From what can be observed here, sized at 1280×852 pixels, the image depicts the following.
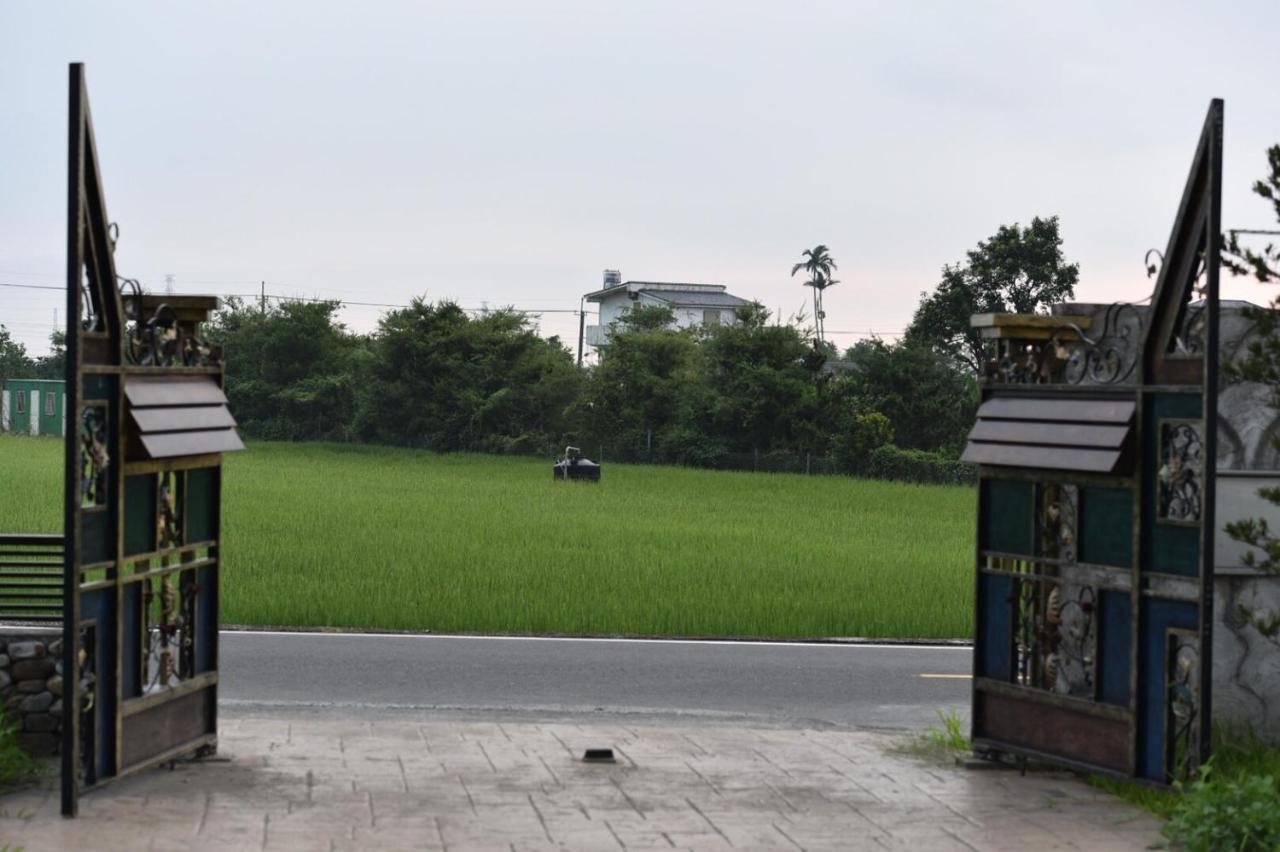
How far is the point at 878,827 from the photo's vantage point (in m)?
8.98

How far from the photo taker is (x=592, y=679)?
15180 millimetres

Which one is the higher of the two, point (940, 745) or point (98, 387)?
point (98, 387)

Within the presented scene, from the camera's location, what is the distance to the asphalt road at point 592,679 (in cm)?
1359

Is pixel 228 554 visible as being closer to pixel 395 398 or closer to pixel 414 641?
pixel 414 641

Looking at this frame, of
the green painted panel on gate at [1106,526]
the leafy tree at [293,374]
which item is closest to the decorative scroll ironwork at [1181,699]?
the green painted panel on gate at [1106,526]

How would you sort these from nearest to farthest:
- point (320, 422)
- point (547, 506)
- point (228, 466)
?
point (547, 506) → point (228, 466) → point (320, 422)

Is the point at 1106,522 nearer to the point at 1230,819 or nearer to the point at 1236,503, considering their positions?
the point at 1236,503

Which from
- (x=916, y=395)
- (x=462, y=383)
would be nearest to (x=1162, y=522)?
(x=916, y=395)

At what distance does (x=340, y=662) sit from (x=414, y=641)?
1636 millimetres

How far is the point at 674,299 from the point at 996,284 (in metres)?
43.1

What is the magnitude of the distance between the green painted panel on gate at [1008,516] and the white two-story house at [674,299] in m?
84.7

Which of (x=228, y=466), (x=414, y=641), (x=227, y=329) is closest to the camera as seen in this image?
(x=414, y=641)

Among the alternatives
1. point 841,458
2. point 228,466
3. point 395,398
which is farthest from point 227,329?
point 841,458

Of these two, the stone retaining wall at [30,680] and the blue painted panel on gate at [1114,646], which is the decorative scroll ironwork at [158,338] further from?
the blue painted panel on gate at [1114,646]
